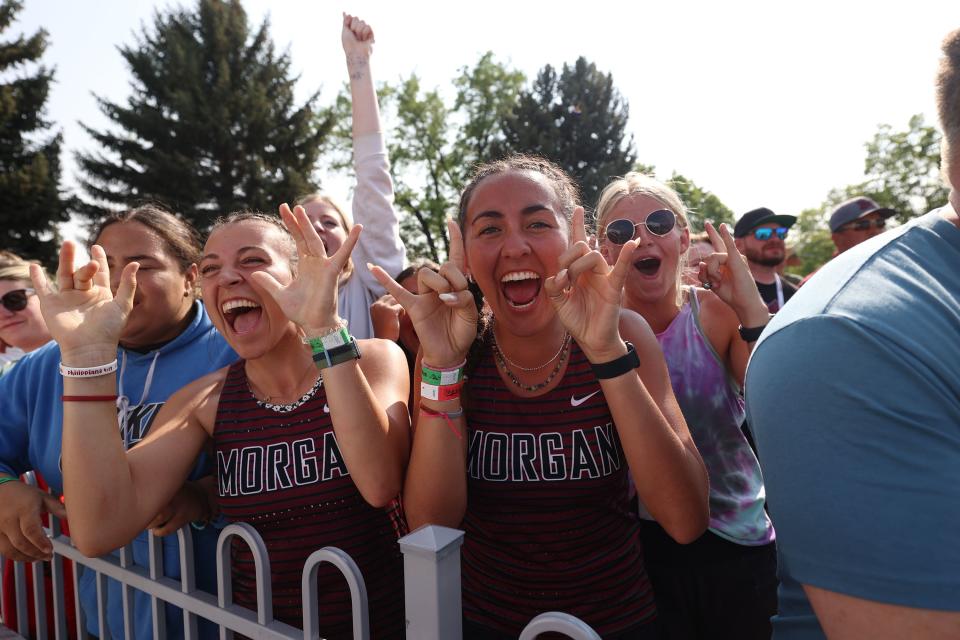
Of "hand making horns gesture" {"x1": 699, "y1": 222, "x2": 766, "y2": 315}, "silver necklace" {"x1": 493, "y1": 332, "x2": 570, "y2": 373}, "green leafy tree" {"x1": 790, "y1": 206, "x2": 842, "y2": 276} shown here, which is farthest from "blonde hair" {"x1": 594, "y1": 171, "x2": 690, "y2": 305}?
"green leafy tree" {"x1": 790, "y1": 206, "x2": 842, "y2": 276}

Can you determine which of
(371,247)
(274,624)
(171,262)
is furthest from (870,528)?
(371,247)

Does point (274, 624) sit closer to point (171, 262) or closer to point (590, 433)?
point (590, 433)

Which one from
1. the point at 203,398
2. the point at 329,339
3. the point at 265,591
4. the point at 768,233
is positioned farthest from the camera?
the point at 768,233

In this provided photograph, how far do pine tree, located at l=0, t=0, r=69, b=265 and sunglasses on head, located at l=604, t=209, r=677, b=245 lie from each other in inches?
966

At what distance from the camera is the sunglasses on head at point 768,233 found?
16.5 feet

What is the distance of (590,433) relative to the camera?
179 centimetres

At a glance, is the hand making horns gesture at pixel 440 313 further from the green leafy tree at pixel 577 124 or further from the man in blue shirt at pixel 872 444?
the green leafy tree at pixel 577 124

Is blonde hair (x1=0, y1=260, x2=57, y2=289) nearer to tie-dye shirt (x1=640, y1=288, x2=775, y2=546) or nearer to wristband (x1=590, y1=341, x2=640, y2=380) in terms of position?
wristband (x1=590, y1=341, x2=640, y2=380)

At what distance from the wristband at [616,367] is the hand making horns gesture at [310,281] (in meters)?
0.78

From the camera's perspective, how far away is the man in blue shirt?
878 mm

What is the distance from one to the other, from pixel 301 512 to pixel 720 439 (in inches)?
58.8

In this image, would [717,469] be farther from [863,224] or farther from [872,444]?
[863,224]

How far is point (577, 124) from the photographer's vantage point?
2892cm

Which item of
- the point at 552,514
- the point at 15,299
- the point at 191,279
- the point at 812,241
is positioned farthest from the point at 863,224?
the point at 812,241
